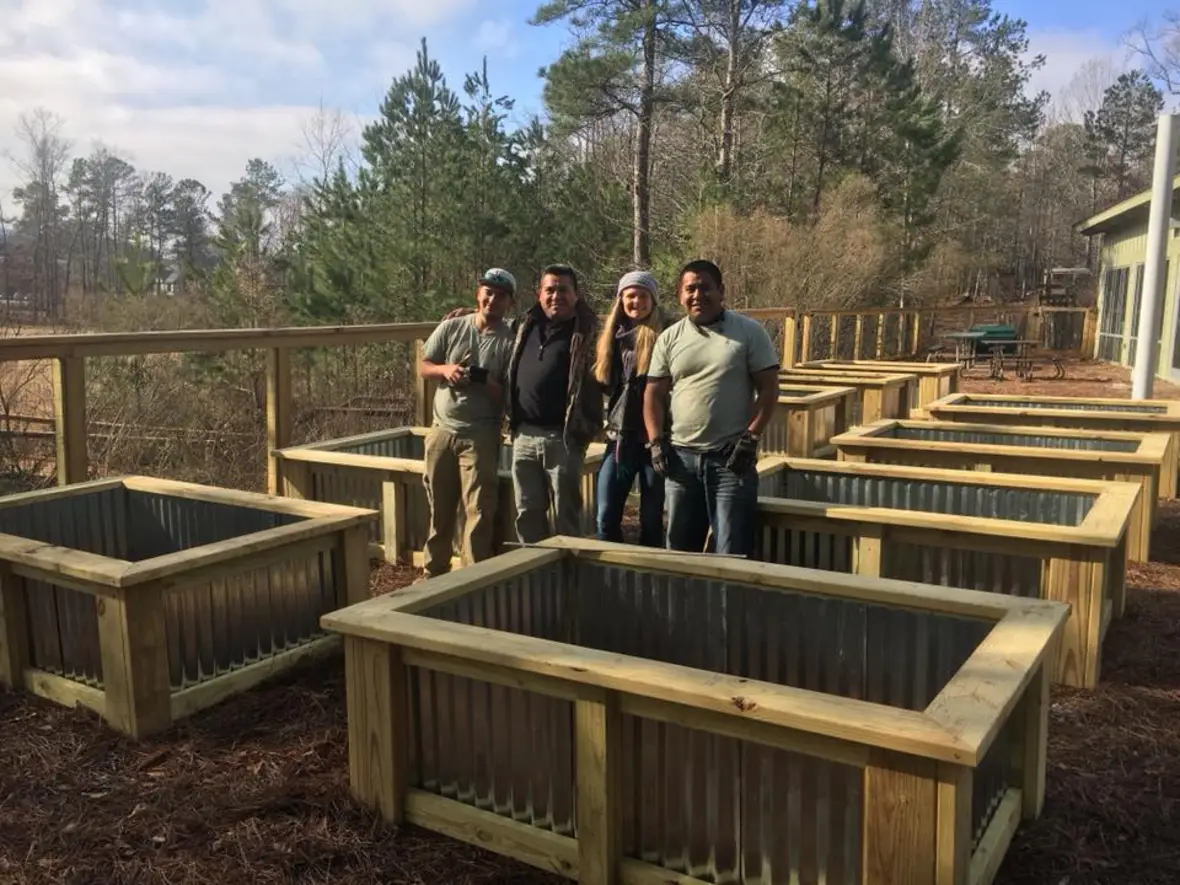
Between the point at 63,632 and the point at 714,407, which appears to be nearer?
the point at 63,632

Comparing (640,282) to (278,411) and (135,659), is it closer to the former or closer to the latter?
(135,659)

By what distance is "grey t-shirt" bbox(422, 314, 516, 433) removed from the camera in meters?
4.36

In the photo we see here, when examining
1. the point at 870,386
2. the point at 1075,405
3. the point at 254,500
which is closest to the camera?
the point at 254,500

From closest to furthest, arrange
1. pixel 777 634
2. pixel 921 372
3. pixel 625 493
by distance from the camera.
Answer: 1. pixel 777 634
2. pixel 625 493
3. pixel 921 372

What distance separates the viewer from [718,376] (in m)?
3.71

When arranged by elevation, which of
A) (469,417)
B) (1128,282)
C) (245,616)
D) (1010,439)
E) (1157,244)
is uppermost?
(1157,244)

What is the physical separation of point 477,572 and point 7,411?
225 inches

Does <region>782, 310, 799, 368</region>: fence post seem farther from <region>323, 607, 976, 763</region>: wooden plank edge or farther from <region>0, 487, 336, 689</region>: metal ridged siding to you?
<region>323, 607, 976, 763</region>: wooden plank edge

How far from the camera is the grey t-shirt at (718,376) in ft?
12.1

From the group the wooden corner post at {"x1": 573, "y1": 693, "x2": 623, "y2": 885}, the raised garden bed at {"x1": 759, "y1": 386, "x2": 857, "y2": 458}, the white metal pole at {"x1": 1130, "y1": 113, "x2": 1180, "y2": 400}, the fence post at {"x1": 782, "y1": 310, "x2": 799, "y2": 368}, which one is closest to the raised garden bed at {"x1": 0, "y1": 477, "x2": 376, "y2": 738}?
the wooden corner post at {"x1": 573, "y1": 693, "x2": 623, "y2": 885}

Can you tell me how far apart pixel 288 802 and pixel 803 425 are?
5313 mm

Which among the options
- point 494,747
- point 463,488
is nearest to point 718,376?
point 463,488

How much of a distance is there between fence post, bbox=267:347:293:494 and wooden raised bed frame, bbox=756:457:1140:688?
2601 mm

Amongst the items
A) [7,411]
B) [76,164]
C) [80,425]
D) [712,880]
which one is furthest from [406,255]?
[76,164]
